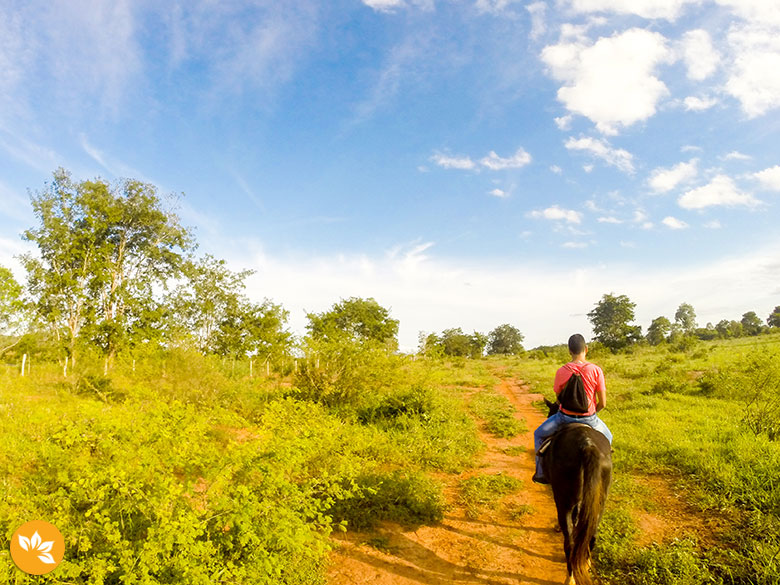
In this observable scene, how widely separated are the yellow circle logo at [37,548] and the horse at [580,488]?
4.24m

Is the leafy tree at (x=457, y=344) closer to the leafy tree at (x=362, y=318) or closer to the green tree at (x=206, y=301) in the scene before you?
the leafy tree at (x=362, y=318)

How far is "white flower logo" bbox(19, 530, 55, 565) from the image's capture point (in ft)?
10.1

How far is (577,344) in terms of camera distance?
4727 mm

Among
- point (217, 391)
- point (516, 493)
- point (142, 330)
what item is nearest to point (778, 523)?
point (516, 493)

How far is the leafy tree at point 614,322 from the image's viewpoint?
4591 cm

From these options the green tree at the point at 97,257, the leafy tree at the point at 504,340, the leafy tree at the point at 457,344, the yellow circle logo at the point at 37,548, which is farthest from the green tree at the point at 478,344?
the yellow circle logo at the point at 37,548

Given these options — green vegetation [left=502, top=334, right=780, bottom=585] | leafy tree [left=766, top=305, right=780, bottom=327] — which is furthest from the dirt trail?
leafy tree [left=766, top=305, right=780, bottom=327]

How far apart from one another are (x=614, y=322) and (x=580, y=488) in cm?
5112

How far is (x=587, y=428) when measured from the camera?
4492 mm

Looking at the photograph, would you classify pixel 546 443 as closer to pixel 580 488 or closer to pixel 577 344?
pixel 580 488

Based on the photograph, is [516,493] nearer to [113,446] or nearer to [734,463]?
[734,463]

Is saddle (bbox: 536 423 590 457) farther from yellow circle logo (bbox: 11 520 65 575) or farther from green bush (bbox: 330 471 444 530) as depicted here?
yellow circle logo (bbox: 11 520 65 575)

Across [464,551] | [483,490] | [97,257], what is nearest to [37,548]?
[464,551]

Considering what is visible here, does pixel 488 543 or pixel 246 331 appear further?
pixel 246 331
